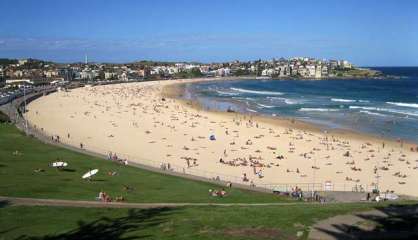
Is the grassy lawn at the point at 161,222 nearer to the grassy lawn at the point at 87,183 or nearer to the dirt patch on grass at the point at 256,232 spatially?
the dirt patch on grass at the point at 256,232

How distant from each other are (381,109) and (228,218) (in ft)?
191

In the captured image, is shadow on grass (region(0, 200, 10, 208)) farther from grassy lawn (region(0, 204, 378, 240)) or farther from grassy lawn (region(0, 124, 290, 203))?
grassy lawn (region(0, 124, 290, 203))

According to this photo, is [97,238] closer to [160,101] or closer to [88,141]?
[88,141]

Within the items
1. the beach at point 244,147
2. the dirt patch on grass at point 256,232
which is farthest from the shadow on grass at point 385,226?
the beach at point 244,147

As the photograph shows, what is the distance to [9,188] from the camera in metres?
19.9

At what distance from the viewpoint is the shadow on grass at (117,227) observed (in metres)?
13.6

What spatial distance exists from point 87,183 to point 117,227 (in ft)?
29.7

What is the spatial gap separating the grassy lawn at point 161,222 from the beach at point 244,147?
1225 centimetres

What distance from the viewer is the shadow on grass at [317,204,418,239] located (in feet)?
39.7

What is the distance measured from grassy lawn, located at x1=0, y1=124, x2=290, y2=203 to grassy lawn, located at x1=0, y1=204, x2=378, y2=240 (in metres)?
3.07

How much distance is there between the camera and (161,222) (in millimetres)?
14641

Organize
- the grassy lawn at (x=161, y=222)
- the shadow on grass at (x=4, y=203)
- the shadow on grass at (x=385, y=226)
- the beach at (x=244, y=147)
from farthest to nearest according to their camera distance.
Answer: the beach at (x=244, y=147) < the shadow on grass at (x=4, y=203) < the grassy lawn at (x=161, y=222) < the shadow on grass at (x=385, y=226)

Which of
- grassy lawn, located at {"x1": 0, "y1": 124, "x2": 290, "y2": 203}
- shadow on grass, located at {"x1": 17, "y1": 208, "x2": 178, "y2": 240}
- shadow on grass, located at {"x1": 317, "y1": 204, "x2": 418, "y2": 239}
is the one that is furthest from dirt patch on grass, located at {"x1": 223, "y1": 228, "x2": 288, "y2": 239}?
grassy lawn, located at {"x1": 0, "y1": 124, "x2": 290, "y2": 203}

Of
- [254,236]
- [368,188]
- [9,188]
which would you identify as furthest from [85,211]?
[368,188]
